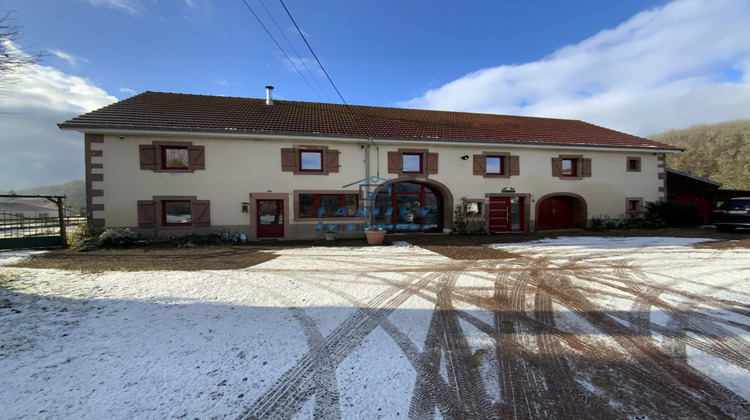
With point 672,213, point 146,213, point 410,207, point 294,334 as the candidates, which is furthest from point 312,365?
point 672,213

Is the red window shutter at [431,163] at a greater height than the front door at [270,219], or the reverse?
the red window shutter at [431,163]

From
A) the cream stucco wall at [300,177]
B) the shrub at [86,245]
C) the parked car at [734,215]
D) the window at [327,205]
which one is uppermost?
the cream stucco wall at [300,177]

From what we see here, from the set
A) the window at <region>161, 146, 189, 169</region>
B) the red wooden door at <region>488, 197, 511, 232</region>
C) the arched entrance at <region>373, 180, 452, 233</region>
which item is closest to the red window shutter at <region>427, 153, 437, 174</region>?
the arched entrance at <region>373, 180, 452, 233</region>

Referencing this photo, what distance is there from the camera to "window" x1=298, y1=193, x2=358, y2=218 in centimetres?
1071

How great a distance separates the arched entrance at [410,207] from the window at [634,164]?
9921 millimetres

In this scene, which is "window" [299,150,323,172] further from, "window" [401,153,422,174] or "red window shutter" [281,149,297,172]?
"window" [401,153,422,174]

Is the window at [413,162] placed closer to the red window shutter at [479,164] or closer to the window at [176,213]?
the red window shutter at [479,164]

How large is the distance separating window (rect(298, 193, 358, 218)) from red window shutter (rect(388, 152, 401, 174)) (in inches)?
75.7

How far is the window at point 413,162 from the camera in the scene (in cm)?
1134

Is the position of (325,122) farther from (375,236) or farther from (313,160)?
(375,236)

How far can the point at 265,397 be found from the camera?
76.2 inches

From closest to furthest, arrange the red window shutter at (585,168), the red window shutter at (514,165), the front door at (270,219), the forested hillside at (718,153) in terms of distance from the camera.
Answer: the front door at (270,219)
the red window shutter at (514,165)
the red window shutter at (585,168)
the forested hillside at (718,153)

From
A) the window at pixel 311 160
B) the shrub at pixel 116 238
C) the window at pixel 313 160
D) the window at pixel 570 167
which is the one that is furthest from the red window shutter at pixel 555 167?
the shrub at pixel 116 238

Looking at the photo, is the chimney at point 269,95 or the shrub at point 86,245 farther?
the chimney at point 269,95
